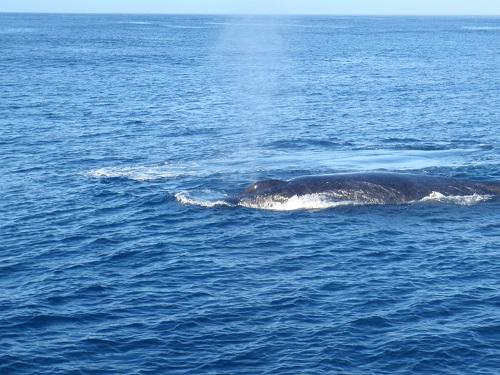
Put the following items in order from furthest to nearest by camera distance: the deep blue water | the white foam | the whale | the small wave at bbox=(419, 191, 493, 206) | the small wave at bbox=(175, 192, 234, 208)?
the small wave at bbox=(175, 192, 234, 208) < the small wave at bbox=(419, 191, 493, 206) < the whale < the white foam < the deep blue water

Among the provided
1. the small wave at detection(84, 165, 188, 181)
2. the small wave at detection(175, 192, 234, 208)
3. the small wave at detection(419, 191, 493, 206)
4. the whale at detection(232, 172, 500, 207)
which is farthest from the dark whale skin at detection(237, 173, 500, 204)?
the small wave at detection(84, 165, 188, 181)

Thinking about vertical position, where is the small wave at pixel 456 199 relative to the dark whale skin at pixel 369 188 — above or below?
below

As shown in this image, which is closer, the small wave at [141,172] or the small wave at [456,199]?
the small wave at [456,199]

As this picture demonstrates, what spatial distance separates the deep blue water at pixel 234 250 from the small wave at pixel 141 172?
0.22m

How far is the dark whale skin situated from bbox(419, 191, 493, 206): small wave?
21 cm

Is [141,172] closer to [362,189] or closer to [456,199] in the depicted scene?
[362,189]

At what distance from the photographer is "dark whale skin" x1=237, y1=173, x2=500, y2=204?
51.9 metres

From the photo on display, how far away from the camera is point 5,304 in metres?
37.6

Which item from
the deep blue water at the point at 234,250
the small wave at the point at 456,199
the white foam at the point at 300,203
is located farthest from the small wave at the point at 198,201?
the small wave at the point at 456,199

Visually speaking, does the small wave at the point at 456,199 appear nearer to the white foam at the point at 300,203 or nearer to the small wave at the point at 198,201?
the white foam at the point at 300,203

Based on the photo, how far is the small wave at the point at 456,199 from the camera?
5200 cm

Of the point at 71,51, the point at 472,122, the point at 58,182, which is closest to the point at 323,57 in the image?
the point at 71,51

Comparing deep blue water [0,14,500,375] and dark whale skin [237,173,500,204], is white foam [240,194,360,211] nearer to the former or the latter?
dark whale skin [237,173,500,204]

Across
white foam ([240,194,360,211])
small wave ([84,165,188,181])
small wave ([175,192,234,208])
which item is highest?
white foam ([240,194,360,211])
